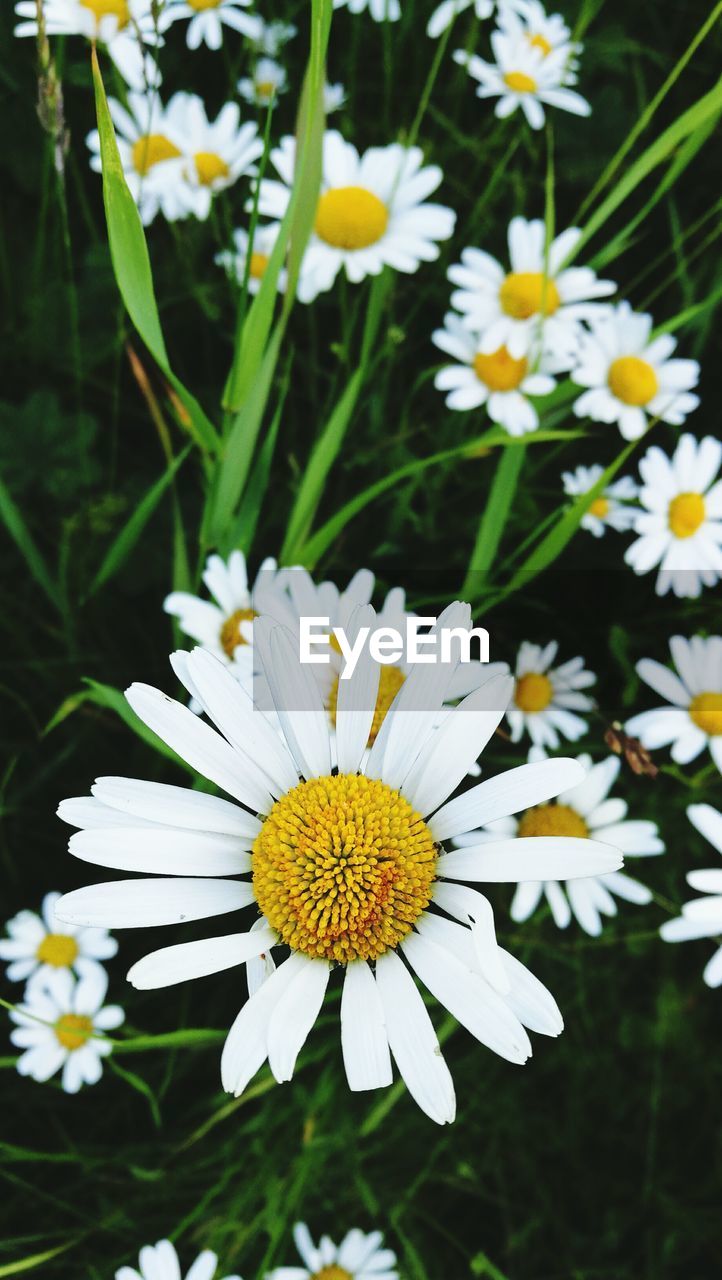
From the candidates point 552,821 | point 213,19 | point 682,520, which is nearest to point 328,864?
point 552,821

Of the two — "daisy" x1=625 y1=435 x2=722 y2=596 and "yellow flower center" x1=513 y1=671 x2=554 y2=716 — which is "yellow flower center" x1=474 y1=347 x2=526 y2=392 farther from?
"yellow flower center" x1=513 y1=671 x2=554 y2=716

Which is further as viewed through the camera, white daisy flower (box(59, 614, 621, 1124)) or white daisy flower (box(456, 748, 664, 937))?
white daisy flower (box(456, 748, 664, 937))

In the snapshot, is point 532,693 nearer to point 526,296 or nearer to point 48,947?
point 526,296

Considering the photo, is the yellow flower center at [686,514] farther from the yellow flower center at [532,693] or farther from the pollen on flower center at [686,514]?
the yellow flower center at [532,693]

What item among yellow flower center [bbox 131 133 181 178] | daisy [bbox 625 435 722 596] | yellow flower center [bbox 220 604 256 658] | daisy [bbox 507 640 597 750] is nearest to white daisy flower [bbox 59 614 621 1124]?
yellow flower center [bbox 220 604 256 658]

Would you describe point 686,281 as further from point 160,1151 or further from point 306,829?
point 160,1151

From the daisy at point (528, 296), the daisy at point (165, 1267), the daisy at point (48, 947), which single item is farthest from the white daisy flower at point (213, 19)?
the daisy at point (165, 1267)
